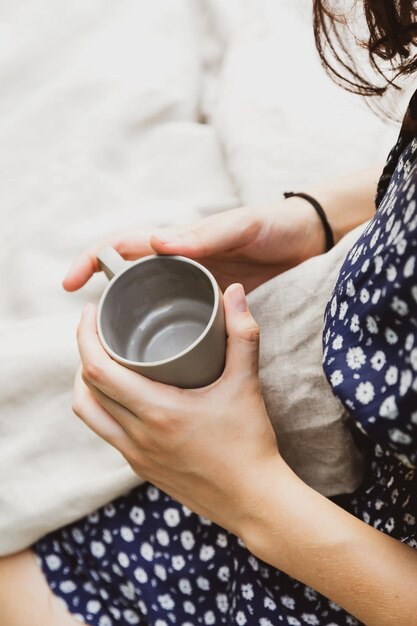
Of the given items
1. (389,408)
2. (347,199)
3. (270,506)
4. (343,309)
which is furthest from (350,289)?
(347,199)

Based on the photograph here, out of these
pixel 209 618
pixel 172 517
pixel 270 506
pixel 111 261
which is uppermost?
pixel 111 261

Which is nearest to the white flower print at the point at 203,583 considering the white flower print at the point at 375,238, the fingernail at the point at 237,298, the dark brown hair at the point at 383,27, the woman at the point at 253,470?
the woman at the point at 253,470

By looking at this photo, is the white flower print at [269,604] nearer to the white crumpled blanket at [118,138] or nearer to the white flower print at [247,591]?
the white flower print at [247,591]

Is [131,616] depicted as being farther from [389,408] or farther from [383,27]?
[383,27]

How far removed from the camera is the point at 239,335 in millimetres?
633

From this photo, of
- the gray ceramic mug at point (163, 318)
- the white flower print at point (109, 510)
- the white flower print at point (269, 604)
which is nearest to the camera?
the gray ceramic mug at point (163, 318)

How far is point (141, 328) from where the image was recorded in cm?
74

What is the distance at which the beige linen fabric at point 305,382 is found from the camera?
70 centimetres

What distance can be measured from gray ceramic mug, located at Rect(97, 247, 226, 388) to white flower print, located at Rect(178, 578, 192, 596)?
284 mm

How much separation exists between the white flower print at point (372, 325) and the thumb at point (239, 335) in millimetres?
123

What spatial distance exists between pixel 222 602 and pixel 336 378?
392 mm

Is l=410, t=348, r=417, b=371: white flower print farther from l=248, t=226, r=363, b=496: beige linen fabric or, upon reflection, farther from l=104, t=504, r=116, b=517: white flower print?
l=104, t=504, r=116, b=517: white flower print

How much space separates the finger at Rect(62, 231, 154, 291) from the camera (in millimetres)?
804

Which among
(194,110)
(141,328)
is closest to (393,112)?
(194,110)
